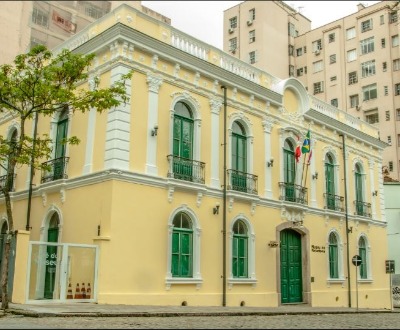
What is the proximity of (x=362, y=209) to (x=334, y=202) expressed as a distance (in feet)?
9.55

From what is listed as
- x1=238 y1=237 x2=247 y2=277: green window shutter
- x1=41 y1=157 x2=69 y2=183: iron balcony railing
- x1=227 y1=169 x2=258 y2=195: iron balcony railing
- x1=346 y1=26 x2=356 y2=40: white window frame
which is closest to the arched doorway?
x1=41 y1=157 x2=69 y2=183: iron balcony railing

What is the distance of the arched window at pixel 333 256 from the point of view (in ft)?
88.4

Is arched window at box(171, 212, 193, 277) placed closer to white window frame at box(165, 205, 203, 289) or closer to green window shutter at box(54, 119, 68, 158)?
white window frame at box(165, 205, 203, 289)

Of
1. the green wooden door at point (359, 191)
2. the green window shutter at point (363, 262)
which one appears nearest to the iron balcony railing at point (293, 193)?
the green wooden door at point (359, 191)

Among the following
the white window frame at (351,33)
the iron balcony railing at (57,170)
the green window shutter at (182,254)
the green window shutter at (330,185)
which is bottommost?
the green window shutter at (182,254)

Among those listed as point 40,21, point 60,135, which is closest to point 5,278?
point 60,135

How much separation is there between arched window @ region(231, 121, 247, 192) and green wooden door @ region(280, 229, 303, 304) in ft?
11.8

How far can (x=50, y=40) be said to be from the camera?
47719 millimetres

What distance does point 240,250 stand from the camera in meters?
21.8

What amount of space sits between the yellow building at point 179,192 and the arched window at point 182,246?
1.8 inches

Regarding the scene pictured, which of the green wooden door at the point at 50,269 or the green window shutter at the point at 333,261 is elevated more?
the green window shutter at the point at 333,261

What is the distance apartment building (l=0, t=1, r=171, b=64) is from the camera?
143 feet

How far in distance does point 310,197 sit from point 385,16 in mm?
31731

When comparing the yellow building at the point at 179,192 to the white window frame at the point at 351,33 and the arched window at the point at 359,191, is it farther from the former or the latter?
the white window frame at the point at 351,33
